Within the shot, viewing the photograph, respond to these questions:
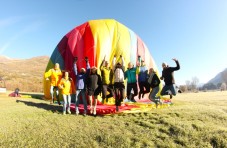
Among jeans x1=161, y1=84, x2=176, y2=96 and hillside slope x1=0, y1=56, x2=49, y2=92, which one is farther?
hillside slope x1=0, y1=56, x2=49, y2=92

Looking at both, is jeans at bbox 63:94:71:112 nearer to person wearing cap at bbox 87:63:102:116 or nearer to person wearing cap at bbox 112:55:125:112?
person wearing cap at bbox 87:63:102:116

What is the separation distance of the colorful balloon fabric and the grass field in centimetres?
462

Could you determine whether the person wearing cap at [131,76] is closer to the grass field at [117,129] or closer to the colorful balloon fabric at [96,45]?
the colorful balloon fabric at [96,45]

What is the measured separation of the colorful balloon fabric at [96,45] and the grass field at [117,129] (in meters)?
4.62

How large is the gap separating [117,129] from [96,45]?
6713mm

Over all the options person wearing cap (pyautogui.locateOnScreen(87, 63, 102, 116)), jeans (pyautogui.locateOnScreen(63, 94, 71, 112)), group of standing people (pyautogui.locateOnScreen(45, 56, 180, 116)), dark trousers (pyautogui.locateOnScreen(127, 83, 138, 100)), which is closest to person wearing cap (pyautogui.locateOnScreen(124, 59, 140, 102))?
dark trousers (pyautogui.locateOnScreen(127, 83, 138, 100))

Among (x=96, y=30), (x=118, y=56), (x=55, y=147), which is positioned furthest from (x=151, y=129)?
(x=96, y=30)

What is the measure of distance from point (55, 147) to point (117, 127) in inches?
87.1

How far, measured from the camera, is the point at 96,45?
12930 millimetres

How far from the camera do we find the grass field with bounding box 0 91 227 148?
6.44m

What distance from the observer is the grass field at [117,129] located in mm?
6443

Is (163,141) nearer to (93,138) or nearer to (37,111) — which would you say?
(93,138)

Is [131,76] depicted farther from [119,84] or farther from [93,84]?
[93,84]

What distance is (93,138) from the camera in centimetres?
675
